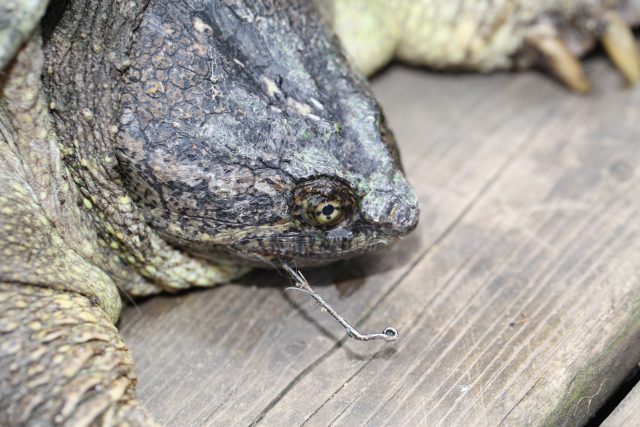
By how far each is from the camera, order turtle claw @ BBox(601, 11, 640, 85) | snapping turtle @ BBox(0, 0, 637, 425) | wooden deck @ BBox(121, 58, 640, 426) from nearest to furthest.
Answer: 1. snapping turtle @ BBox(0, 0, 637, 425)
2. wooden deck @ BBox(121, 58, 640, 426)
3. turtle claw @ BBox(601, 11, 640, 85)

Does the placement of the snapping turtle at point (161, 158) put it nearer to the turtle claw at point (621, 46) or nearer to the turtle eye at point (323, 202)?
the turtle eye at point (323, 202)

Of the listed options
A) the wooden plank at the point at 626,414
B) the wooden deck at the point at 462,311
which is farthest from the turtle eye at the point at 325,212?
the wooden plank at the point at 626,414

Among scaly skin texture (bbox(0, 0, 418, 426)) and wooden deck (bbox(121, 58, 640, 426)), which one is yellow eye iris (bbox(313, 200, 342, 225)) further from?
wooden deck (bbox(121, 58, 640, 426))

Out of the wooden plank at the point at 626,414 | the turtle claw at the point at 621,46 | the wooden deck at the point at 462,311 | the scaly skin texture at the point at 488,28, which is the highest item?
the scaly skin texture at the point at 488,28

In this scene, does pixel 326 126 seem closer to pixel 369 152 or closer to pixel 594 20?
pixel 369 152

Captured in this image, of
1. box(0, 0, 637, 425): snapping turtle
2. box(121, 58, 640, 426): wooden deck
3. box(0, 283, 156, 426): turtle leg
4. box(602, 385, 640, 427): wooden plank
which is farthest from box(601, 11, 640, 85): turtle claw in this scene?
box(0, 283, 156, 426): turtle leg

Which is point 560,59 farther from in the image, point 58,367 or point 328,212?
point 58,367

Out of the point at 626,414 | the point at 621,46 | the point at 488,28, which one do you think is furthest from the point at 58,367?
the point at 621,46

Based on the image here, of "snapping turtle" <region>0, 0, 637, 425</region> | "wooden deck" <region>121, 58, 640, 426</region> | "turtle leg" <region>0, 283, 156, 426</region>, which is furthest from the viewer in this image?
"wooden deck" <region>121, 58, 640, 426</region>
